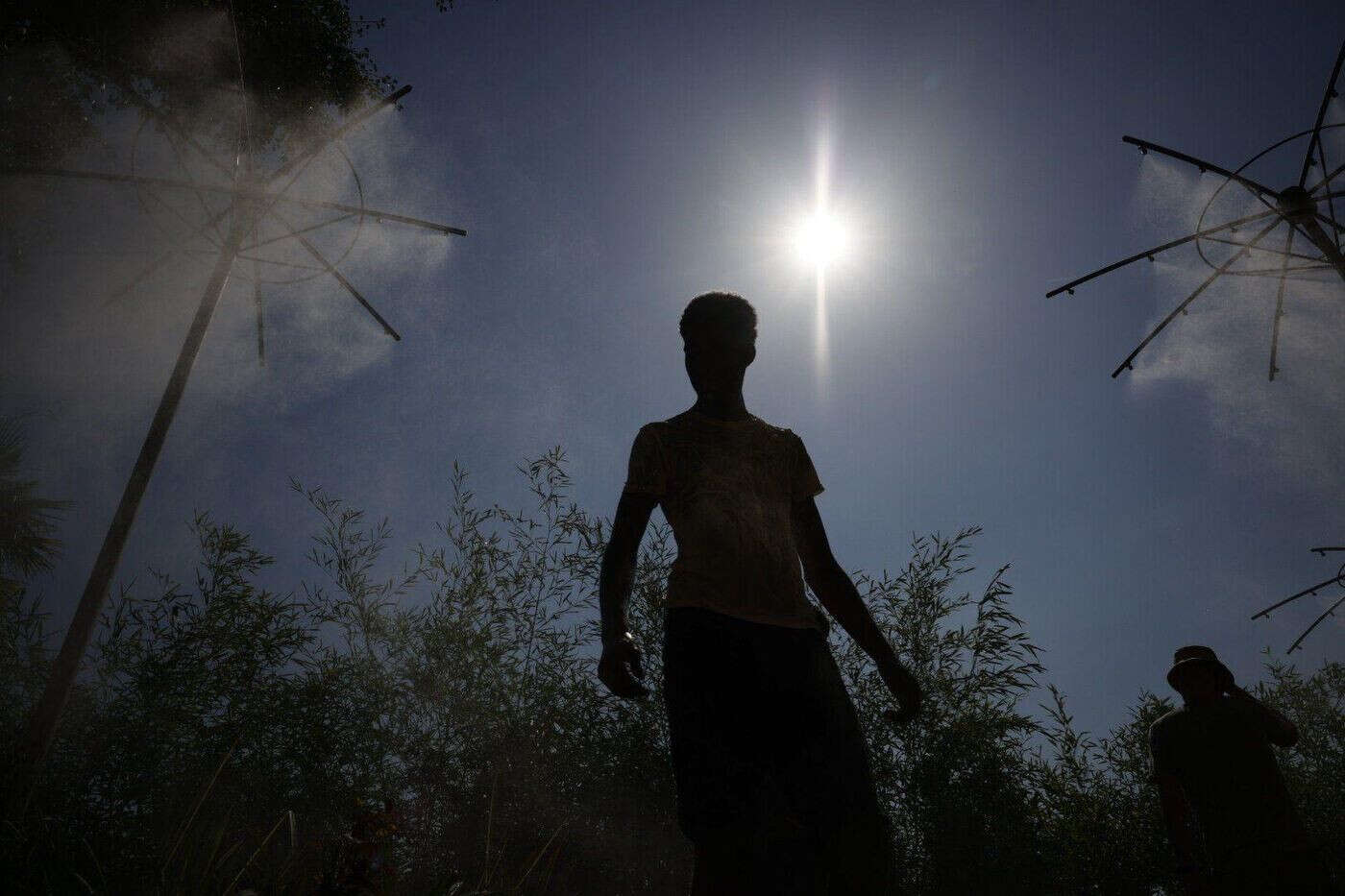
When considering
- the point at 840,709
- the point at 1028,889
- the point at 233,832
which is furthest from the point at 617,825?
the point at 840,709

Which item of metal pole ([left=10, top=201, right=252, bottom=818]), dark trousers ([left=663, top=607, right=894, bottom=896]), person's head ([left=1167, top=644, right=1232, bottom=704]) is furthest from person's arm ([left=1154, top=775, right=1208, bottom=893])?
metal pole ([left=10, top=201, right=252, bottom=818])

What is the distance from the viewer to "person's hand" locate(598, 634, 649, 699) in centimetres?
131

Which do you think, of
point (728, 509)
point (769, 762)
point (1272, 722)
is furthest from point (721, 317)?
point (1272, 722)

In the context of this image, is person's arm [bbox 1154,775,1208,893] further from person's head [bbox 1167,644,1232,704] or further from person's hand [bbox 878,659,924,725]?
person's hand [bbox 878,659,924,725]

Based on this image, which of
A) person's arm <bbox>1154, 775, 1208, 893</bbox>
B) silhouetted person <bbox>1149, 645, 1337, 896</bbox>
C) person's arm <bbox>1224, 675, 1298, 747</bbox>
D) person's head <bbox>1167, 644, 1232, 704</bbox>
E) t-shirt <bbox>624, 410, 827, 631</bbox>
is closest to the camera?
t-shirt <bbox>624, 410, 827, 631</bbox>

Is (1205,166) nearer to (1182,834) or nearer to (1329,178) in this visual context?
(1329,178)

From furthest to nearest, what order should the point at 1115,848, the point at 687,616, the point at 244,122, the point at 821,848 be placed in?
the point at 244,122
the point at 1115,848
the point at 687,616
the point at 821,848

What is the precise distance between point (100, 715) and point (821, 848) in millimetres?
5461

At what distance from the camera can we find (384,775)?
4.50m

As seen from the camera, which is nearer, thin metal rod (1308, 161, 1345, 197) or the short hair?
the short hair

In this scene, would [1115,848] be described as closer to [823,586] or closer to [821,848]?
[823,586]

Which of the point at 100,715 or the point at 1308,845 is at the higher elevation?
the point at 100,715

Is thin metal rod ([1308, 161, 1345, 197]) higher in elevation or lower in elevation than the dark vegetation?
higher

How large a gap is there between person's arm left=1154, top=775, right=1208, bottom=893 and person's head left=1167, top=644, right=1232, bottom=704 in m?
0.45
